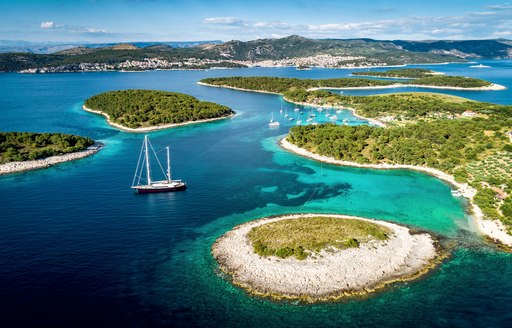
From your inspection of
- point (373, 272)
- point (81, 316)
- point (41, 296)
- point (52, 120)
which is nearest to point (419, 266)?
point (373, 272)

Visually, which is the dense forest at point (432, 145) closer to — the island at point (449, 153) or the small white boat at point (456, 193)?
the island at point (449, 153)

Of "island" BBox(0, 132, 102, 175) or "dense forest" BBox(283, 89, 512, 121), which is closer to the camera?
"island" BBox(0, 132, 102, 175)

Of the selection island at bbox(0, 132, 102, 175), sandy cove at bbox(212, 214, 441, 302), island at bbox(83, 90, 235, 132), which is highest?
island at bbox(83, 90, 235, 132)

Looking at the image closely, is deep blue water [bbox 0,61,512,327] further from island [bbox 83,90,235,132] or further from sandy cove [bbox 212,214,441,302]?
island [bbox 83,90,235,132]

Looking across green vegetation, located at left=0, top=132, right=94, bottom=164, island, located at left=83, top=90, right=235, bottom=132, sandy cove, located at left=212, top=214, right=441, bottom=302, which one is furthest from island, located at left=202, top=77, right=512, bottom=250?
green vegetation, located at left=0, top=132, right=94, bottom=164

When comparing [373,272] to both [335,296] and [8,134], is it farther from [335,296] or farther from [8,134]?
[8,134]

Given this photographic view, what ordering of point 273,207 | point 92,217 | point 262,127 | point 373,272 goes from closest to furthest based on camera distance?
point 373,272 → point 92,217 → point 273,207 → point 262,127

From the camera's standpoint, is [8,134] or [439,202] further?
[8,134]
